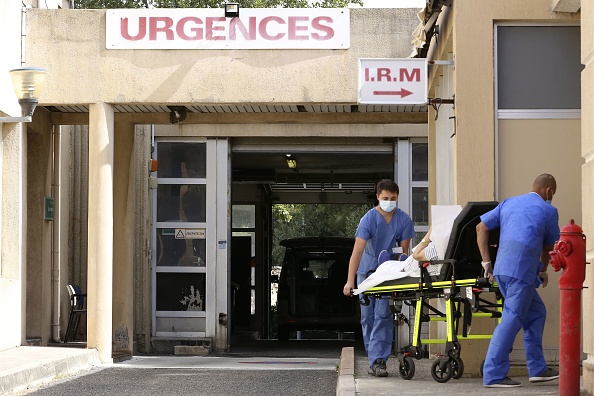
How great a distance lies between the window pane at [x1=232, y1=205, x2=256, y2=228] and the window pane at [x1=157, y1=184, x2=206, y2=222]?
7815mm

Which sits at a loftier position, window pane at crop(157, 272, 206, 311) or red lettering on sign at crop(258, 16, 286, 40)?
red lettering on sign at crop(258, 16, 286, 40)

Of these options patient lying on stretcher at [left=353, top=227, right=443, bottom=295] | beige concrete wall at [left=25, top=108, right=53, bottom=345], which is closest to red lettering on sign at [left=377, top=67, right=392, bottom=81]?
patient lying on stretcher at [left=353, top=227, right=443, bottom=295]

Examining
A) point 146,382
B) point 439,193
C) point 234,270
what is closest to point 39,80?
point 146,382

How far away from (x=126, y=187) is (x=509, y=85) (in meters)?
7.63

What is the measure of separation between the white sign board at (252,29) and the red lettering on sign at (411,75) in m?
2.59

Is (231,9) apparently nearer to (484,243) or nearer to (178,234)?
(178,234)

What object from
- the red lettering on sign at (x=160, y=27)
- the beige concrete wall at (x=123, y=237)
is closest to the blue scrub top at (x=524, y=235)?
the red lettering on sign at (x=160, y=27)

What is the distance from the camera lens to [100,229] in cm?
1417

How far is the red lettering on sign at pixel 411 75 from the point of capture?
1160 centimetres

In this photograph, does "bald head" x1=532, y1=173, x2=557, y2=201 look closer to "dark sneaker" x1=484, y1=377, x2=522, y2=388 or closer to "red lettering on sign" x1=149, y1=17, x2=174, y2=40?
"dark sneaker" x1=484, y1=377, x2=522, y2=388

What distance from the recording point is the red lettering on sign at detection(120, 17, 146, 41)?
46.6 ft

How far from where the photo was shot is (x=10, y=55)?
1373 centimetres

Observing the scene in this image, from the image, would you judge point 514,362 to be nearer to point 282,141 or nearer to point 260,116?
point 260,116

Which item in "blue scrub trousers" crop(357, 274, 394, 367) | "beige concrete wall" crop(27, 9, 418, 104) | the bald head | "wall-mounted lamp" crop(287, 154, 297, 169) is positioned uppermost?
"beige concrete wall" crop(27, 9, 418, 104)
